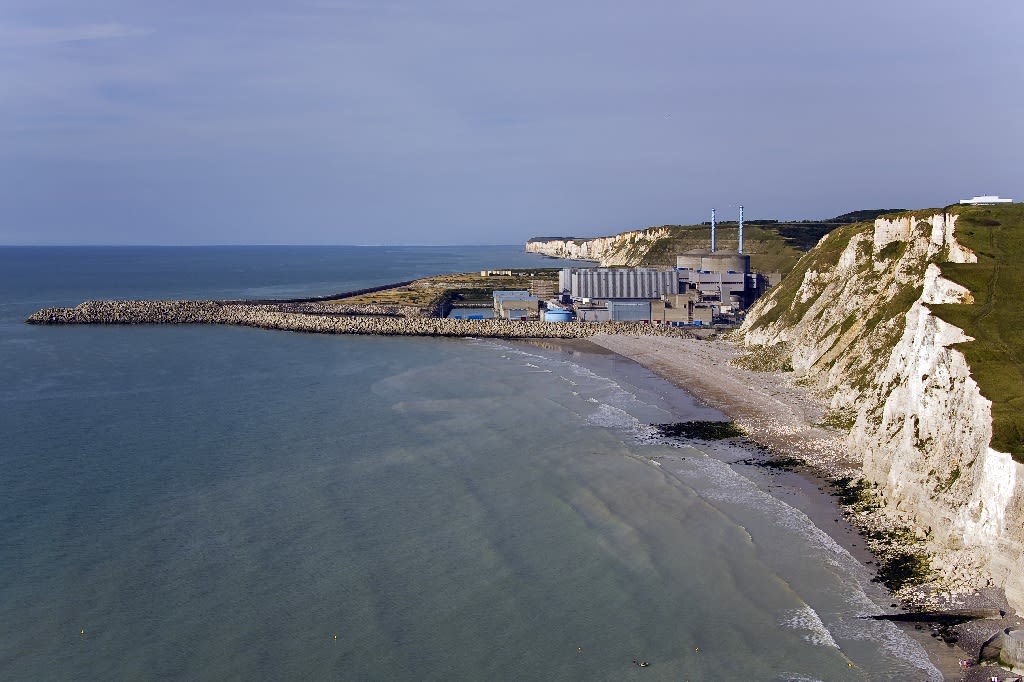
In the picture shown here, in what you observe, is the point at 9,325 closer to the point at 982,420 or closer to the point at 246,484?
the point at 246,484

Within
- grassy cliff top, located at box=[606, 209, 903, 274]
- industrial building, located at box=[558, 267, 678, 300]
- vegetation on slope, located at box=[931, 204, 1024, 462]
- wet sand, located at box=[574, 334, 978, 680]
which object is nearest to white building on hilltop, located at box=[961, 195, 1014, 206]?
vegetation on slope, located at box=[931, 204, 1024, 462]

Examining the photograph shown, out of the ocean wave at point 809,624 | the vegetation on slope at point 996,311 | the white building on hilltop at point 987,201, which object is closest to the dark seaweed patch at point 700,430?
the vegetation on slope at point 996,311

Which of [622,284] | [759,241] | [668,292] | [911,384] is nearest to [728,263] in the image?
[668,292]

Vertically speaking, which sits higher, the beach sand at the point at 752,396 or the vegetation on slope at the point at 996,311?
the vegetation on slope at the point at 996,311

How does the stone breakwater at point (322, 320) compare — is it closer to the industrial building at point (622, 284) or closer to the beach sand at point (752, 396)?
the beach sand at point (752, 396)

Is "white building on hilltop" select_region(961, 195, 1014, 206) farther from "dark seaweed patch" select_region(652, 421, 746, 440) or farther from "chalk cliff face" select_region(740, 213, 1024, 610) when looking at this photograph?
"dark seaweed patch" select_region(652, 421, 746, 440)
